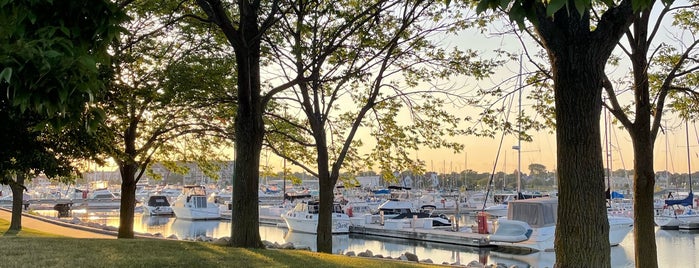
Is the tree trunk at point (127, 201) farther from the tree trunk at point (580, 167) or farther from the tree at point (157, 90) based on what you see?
the tree trunk at point (580, 167)

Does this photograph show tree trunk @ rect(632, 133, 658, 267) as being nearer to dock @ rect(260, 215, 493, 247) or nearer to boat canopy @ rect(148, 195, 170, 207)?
dock @ rect(260, 215, 493, 247)

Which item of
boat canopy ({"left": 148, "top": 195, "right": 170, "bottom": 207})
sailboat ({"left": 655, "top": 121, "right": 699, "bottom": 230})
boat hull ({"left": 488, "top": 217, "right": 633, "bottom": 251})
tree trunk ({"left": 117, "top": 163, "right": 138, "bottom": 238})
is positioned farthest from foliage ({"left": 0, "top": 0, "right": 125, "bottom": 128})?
boat canopy ({"left": 148, "top": 195, "right": 170, "bottom": 207})

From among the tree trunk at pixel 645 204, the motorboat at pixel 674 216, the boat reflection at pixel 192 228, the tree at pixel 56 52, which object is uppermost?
the tree at pixel 56 52

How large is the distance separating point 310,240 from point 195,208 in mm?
18704

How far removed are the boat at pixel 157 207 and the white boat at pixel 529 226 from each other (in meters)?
37.1

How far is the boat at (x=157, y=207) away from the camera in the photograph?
183 feet

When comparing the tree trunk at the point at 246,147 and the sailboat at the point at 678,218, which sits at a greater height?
the tree trunk at the point at 246,147

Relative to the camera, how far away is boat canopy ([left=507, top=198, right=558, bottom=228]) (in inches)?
1112

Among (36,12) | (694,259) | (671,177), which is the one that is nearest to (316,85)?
(36,12)

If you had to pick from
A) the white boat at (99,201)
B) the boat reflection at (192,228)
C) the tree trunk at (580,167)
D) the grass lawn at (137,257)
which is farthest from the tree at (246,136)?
the white boat at (99,201)

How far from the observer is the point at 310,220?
128 ft

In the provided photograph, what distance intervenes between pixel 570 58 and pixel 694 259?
81.6 ft

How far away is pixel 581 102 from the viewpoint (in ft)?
21.2

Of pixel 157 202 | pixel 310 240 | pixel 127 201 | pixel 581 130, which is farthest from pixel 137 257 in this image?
pixel 157 202
